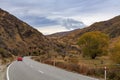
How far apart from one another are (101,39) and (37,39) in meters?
71.3

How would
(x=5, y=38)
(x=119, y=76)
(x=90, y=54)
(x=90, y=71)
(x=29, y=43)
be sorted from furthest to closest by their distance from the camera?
(x=29, y=43), (x=5, y=38), (x=90, y=54), (x=90, y=71), (x=119, y=76)

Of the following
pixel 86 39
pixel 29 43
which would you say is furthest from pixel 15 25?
pixel 86 39

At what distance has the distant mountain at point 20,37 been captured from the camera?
143375mm

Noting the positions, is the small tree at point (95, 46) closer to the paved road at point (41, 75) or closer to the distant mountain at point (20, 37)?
the distant mountain at point (20, 37)

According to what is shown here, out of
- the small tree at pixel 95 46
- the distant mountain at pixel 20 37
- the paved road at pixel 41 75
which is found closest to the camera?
the paved road at pixel 41 75

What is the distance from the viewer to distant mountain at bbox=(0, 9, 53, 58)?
470ft

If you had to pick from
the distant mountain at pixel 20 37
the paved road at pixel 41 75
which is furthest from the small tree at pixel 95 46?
the paved road at pixel 41 75

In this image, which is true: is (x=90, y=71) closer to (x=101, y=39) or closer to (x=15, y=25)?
(x=101, y=39)

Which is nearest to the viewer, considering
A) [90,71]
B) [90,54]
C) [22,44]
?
[90,71]

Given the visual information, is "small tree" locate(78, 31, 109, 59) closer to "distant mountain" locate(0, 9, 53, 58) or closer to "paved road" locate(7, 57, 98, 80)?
"distant mountain" locate(0, 9, 53, 58)

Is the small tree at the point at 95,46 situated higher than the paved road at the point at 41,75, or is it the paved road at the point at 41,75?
the small tree at the point at 95,46

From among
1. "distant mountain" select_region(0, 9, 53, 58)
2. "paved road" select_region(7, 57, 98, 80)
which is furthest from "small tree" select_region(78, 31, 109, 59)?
"paved road" select_region(7, 57, 98, 80)

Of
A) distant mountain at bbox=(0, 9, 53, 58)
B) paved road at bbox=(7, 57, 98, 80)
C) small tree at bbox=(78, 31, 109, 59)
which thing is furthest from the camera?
distant mountain at bbox=(0, 9, 53, 58)

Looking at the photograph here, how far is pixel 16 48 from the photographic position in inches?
5620
